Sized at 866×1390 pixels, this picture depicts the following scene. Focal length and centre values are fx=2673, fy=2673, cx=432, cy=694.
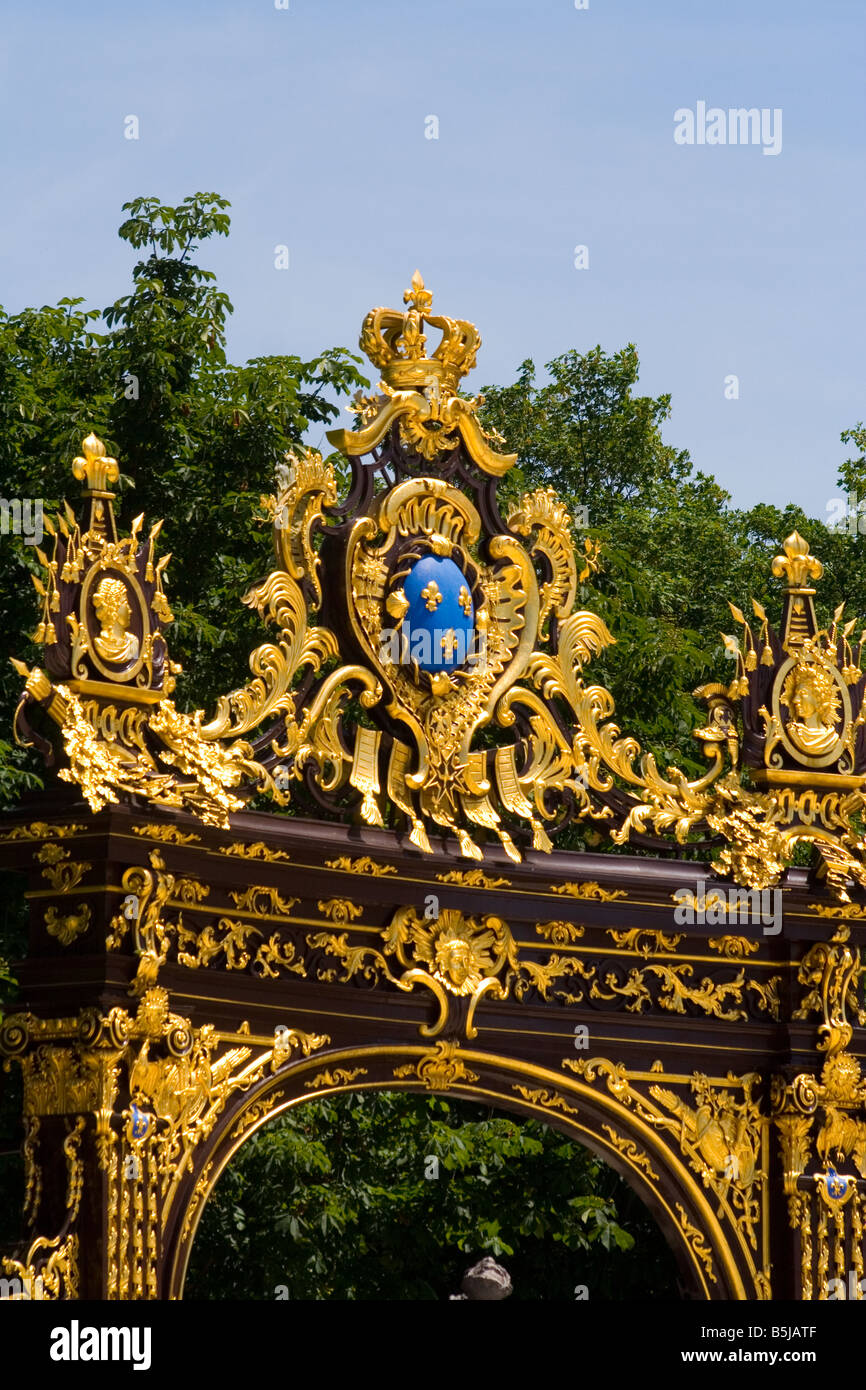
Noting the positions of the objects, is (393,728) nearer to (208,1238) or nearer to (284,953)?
(284,953)

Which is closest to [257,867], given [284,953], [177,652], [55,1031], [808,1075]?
[284,953]

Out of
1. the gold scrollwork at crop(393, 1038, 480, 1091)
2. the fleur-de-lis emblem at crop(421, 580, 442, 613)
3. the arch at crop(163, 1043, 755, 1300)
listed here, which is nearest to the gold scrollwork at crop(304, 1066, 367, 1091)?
the arch at crop(163, 1043, 755, 1300)

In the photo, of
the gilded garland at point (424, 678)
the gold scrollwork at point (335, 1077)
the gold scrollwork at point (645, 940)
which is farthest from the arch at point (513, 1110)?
the gilded garland at point (424, 678)

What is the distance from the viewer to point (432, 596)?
485 inches

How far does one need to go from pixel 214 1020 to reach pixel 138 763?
1.25m

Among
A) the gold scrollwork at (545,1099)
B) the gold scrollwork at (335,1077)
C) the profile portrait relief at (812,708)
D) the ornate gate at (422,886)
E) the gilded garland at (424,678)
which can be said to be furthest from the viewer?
the profile portrait relief at (812,708)

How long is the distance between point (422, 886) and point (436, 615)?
1.25 m

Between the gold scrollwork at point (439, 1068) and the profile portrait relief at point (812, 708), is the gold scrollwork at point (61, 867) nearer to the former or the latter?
the gold scrollwork at point (439, 1068)

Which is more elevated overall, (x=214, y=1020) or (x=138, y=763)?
(x=138, y=763)

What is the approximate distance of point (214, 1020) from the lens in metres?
11.7

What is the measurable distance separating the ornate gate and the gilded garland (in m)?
0.02

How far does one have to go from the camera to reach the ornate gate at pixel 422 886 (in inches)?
439

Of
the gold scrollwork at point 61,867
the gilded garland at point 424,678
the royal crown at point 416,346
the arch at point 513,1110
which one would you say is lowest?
the arch at point 513,1110

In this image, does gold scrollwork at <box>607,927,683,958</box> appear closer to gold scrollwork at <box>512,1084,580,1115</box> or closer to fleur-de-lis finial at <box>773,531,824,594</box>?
gold scrollwork at <box>512,1084,580,1115</box>
